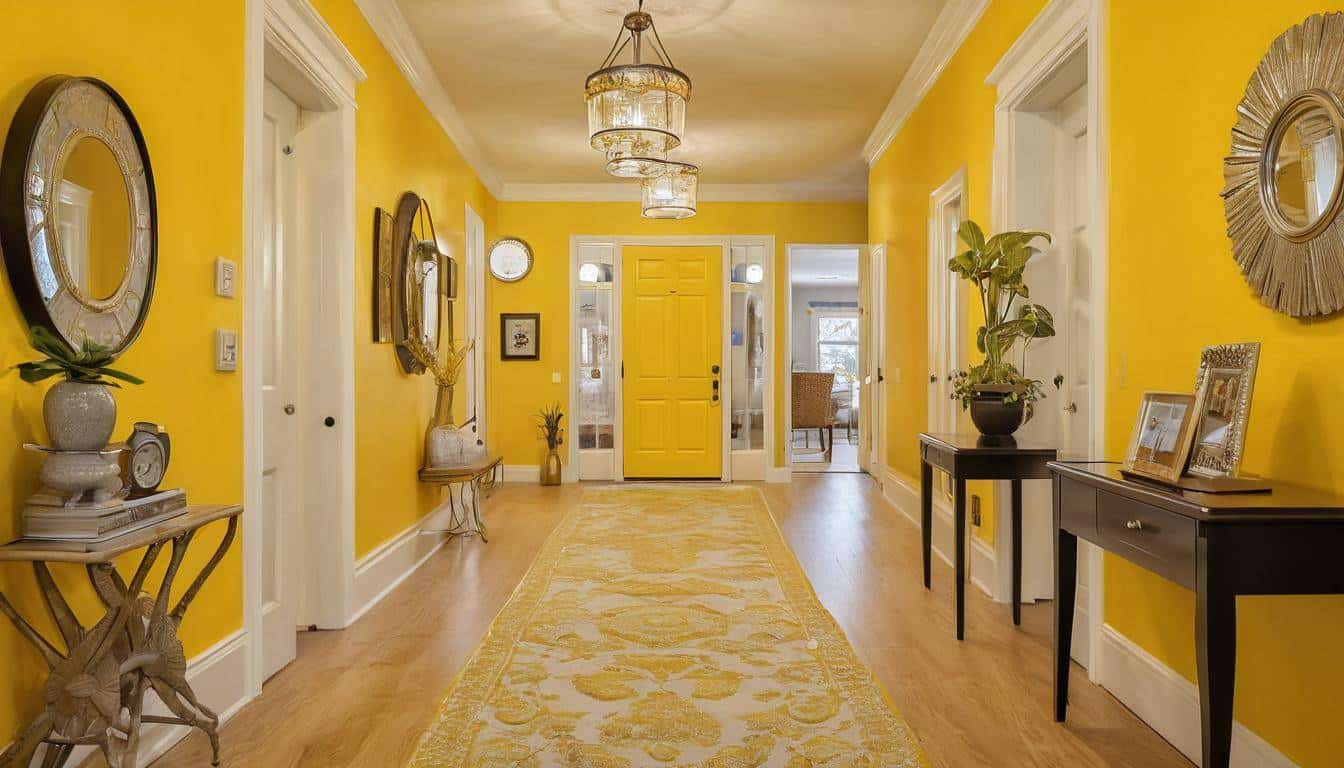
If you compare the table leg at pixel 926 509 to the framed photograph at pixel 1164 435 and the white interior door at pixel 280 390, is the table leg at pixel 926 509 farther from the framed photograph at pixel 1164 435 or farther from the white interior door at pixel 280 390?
the white interior door at pixel 280 390

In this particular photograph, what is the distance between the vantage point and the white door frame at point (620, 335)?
8094mm

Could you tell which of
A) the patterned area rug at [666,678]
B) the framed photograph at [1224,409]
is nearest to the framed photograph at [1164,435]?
the framed photograph at [1224,409]

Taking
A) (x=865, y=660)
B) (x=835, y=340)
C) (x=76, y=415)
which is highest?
(x=835, y=340)

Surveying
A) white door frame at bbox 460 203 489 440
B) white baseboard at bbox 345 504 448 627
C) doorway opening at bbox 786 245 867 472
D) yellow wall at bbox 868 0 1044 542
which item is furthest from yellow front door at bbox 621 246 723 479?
white baseboard at bbox 345 504 448 627

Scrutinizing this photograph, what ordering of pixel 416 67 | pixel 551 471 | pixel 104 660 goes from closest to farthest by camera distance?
pixel 104 660
pixel 416 67
pixel 551 471

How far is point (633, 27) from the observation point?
423cm

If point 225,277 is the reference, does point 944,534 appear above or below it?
below

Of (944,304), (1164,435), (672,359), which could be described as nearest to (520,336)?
(672,359)

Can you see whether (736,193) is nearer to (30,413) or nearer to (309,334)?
(309,334)

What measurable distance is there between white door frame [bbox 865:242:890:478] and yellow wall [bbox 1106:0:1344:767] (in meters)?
3.96

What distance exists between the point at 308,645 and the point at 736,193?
19.4 feet

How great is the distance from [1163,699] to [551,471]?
5930mm

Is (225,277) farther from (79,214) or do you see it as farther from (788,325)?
(788,325)

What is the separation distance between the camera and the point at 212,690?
8.30 feet
